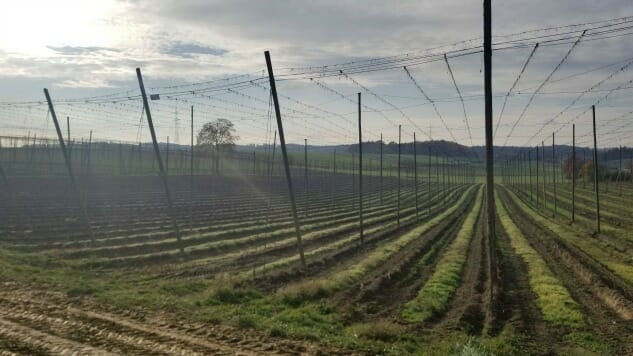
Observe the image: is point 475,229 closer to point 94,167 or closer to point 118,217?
point 118,217

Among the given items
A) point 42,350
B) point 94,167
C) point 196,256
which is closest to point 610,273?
point 196,256

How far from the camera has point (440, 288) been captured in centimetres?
2222

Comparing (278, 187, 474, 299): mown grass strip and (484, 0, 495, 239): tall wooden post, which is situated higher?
(484, 0, 495, 239): tall wooden post

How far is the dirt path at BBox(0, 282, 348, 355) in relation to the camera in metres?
12.6

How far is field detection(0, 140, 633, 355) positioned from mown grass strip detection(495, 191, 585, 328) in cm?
9

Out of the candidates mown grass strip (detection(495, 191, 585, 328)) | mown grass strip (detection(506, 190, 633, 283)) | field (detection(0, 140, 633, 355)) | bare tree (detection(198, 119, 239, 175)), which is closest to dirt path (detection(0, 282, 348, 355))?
field (detection(0, 140, 633, 355))

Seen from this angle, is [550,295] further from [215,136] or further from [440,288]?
[215,136]

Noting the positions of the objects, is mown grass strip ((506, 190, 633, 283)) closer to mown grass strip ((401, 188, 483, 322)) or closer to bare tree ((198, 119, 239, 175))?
mown grass strip ((401, 188, 483, 322))

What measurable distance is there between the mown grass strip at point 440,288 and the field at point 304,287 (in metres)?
0.09

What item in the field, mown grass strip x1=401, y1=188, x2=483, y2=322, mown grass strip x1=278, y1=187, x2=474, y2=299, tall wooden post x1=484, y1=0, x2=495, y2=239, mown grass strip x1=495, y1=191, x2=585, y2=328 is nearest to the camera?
the field

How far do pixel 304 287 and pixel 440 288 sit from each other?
234 inches

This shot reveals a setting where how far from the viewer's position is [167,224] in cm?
4256

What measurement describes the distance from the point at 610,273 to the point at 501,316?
11963 mm

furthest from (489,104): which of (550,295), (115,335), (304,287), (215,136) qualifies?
(215,136)
